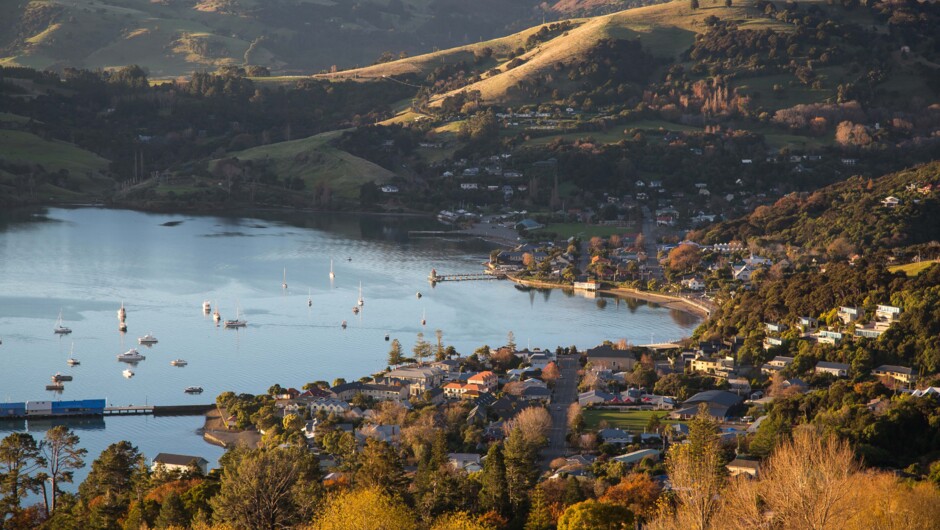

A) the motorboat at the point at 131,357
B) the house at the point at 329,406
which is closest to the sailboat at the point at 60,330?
the motorboat at the point at 131,357

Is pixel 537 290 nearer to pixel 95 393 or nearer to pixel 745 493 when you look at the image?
pixel 95 393

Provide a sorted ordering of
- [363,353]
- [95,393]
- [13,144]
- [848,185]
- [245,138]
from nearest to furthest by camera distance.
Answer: [95,393] < [363,353] < [848,185] < [13,144] < [245,138]

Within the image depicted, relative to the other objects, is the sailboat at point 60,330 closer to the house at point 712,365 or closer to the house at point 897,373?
the house at point 712,365

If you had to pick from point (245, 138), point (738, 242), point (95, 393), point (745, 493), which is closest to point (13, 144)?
point (245, 138)

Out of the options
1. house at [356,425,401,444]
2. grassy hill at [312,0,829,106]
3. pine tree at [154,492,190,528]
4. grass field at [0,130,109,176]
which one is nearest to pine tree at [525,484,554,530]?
pine tree at [154,492,190,528]

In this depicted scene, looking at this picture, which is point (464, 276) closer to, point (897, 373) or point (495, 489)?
point (897, 373)

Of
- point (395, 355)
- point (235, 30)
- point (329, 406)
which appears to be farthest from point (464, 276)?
point (235, 30)
